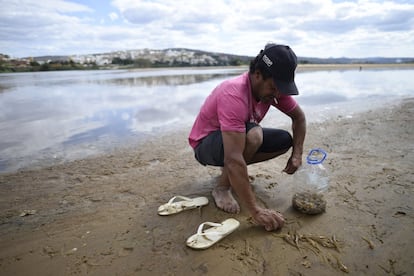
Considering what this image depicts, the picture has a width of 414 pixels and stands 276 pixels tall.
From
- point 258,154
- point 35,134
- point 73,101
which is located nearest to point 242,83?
point 258,154

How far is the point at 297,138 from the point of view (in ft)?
Answer: 9.39

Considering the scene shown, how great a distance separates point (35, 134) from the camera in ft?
18.5

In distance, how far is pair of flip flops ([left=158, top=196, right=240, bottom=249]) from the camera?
2084mm

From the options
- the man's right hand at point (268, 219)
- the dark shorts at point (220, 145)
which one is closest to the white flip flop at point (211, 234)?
the man's right hand at point (268, 219)

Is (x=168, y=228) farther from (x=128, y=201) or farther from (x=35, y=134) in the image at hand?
(x=35, y=134)

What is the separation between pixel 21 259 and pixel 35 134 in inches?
172

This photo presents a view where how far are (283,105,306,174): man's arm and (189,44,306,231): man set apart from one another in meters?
0.01

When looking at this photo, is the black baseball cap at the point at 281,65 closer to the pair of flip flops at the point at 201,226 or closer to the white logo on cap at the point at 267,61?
the white logo on cap at the point at 267,61

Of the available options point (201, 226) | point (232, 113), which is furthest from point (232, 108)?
point (201, 226)

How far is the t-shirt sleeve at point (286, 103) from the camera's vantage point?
2.68 m

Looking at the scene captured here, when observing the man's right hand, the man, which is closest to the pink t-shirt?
the man

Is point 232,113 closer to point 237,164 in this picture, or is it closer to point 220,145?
point 237,164

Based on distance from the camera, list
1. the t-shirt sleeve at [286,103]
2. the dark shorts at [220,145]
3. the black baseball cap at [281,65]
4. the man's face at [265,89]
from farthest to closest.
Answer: the t-shirt sleeve at [286,103], the dark shorts at [220,145], the man's face at [265,89], the black baseball cap at [281,65]

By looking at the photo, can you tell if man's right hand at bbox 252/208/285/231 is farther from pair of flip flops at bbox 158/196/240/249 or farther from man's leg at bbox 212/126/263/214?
man's leg at bbox 212/126/263/214
